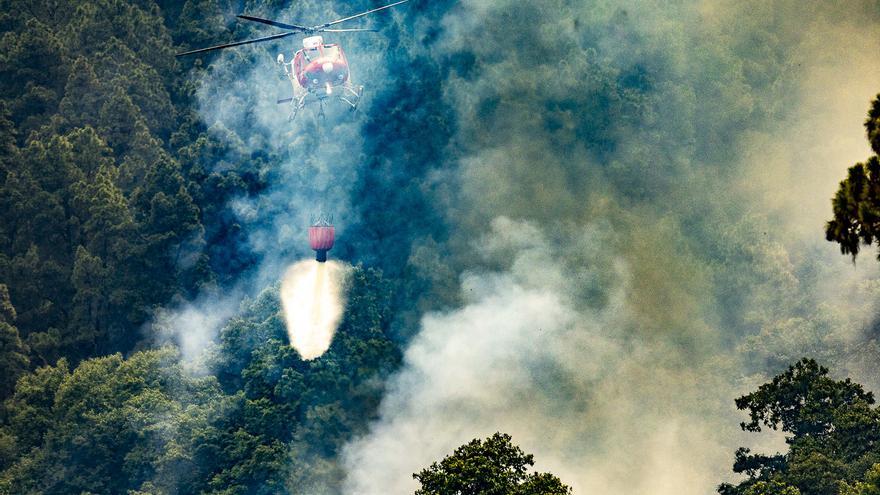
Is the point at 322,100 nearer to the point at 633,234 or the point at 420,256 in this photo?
the point at 420,256

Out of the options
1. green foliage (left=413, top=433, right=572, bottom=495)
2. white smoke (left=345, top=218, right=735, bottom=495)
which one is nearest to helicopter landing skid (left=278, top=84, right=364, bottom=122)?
white smoke (left=345, top=218, right=735, bottom=495)

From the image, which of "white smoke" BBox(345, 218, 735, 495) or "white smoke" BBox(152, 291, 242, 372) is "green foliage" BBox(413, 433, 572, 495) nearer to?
"white smoke" BBox(345, 218, 735, 495)

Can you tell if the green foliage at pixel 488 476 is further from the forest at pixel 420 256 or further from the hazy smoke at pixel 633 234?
the hazy smoke at pixel 633 234

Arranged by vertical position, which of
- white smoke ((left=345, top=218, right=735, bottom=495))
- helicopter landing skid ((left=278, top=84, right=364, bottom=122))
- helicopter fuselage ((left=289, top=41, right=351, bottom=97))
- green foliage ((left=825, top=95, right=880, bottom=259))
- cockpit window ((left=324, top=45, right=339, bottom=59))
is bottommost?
green foliage ((left=825, top=95, right=880, bottom=259))

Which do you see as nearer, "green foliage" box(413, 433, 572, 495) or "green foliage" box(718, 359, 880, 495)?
"green foliage" box(413, 433, 572, 495)

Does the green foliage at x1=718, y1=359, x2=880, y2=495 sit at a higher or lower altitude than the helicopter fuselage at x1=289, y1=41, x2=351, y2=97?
lower

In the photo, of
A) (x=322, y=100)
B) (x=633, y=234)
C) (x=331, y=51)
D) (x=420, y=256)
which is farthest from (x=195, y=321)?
(x=633, y=234)

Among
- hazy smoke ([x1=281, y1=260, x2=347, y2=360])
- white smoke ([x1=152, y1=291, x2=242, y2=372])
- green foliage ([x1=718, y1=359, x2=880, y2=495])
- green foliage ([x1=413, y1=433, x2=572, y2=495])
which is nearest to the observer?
green foliage ([x1=413, y1=433, x2=572, y2=495])
